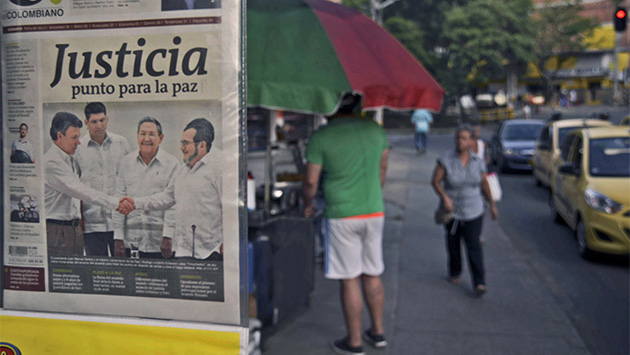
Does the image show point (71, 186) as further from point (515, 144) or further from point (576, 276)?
point (515, 144)

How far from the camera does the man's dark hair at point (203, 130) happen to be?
82.4 inches

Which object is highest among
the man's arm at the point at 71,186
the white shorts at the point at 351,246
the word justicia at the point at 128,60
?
the word justicia at the point at 128,60

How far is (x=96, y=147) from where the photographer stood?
7.16 feet

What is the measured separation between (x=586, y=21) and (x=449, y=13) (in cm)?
1552

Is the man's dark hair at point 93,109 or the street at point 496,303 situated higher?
the man's dark hair at point 93,109

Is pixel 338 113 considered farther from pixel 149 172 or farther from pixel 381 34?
Answer: pixel 149 172

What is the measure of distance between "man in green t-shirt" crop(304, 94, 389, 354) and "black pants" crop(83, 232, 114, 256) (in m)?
2.29

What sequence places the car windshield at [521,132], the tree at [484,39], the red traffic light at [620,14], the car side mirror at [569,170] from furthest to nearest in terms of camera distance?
1. the tree at [484,39]
2. the car windshield at [521,132]
3. the red traffic light at [620,14]
4. the car side mirror at [569,170]

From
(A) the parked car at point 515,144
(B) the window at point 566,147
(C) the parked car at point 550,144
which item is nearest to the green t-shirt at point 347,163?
(B) the window at point 566,147

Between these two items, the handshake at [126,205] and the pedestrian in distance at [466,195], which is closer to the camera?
the handshake at [126,205]

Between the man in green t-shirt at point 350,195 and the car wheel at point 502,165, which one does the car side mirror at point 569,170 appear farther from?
the car wheel at point 502,165

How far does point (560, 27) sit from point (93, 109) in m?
54.7

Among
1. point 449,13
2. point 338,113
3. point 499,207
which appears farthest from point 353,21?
point 449,13

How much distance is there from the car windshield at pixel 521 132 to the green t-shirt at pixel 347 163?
14582mm
